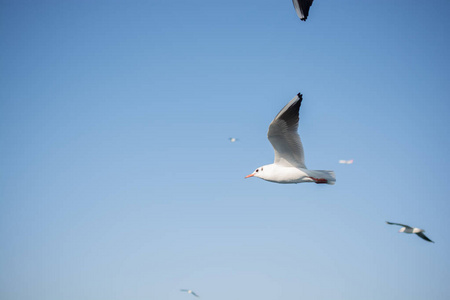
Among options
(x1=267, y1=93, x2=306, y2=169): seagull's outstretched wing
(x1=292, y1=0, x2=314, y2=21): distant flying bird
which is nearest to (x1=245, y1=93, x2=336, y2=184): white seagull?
(x1=267, y1=93, x2=306, y2=169): seagull's outstretched wing

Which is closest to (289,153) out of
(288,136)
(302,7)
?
(288,136)

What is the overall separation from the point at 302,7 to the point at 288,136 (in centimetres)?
Answer: 574

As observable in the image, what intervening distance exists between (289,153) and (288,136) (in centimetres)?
56

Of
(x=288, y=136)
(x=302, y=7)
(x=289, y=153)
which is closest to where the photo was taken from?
(x=302, y=7)

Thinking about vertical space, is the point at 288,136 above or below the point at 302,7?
above

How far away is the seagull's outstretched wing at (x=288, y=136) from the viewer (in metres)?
9.85

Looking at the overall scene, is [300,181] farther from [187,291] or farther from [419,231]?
[187,291]

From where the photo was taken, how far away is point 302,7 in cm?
476

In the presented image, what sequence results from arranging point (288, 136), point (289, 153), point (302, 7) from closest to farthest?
point (302, 7), point (288, 136), point (289, 153)

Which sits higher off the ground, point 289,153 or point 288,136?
point 288,136

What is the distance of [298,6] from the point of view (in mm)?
4727

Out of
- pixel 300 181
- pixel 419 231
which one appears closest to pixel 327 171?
pixel 300 181

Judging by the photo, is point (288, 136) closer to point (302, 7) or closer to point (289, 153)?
point (289, 153)

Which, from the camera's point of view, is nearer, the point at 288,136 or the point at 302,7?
the point at 302,7
